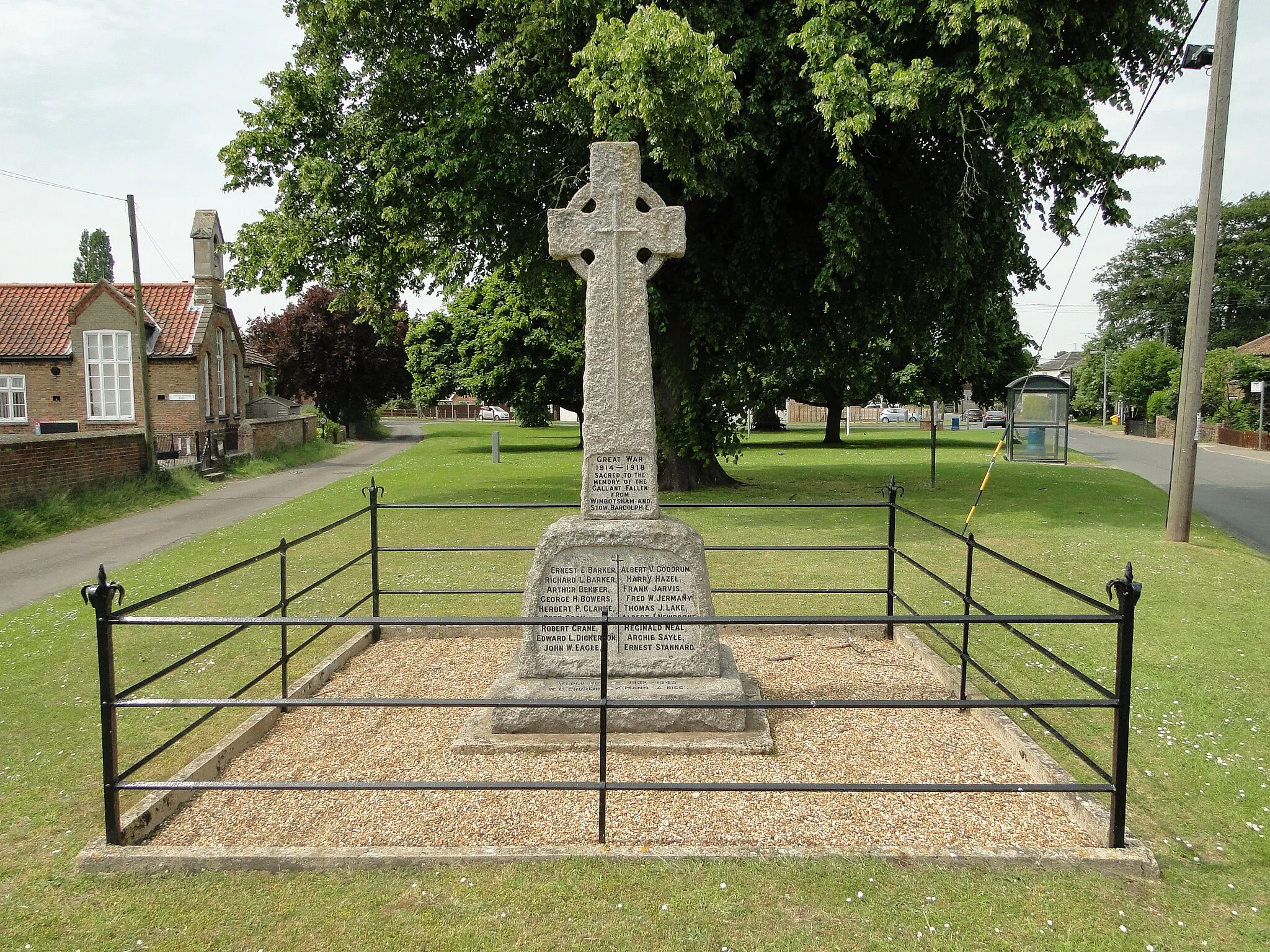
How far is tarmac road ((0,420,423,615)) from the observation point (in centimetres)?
1086

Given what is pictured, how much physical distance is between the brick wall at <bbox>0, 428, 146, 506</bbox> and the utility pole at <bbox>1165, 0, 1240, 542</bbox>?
18.0 m

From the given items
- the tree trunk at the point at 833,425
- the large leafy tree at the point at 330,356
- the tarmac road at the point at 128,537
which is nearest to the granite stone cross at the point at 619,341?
the tarmac road at the point at 128,537

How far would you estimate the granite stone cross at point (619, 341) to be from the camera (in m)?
5.57

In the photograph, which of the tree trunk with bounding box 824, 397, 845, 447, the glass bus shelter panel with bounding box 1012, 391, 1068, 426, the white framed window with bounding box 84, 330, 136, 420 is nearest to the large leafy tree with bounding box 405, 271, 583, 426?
the white framed window with bounding box 84, 330, 136, 420

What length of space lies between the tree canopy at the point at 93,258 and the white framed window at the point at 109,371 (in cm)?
6019

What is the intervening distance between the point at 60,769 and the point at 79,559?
862 centimetres

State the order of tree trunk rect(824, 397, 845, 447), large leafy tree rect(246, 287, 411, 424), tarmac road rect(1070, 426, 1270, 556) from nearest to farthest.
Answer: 1. tarmac road rect(1070, 426, 1270, 556)
2. tree trunk rect(824, 397, 845, 447)
3. large leafy tree rect(246, 287, 411, 424)

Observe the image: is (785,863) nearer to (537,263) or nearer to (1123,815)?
(1123,815)

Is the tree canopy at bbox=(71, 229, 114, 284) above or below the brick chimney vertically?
above

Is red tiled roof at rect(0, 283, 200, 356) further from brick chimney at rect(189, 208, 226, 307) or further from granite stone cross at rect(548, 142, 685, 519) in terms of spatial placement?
granite stone cross at rect(548, 142, 685, 519)

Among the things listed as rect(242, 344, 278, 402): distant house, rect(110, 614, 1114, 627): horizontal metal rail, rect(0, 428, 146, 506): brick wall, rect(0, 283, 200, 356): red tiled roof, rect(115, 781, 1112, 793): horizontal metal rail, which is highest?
rect(0, 283, 200, 356): red tiled roof

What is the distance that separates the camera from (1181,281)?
2788 inches

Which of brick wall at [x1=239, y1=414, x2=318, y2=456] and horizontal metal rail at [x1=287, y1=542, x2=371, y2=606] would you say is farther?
brick wall at [x1=239, y1=414, x2=318, y2=456]

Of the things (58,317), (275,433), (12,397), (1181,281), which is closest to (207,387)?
(275,433)
